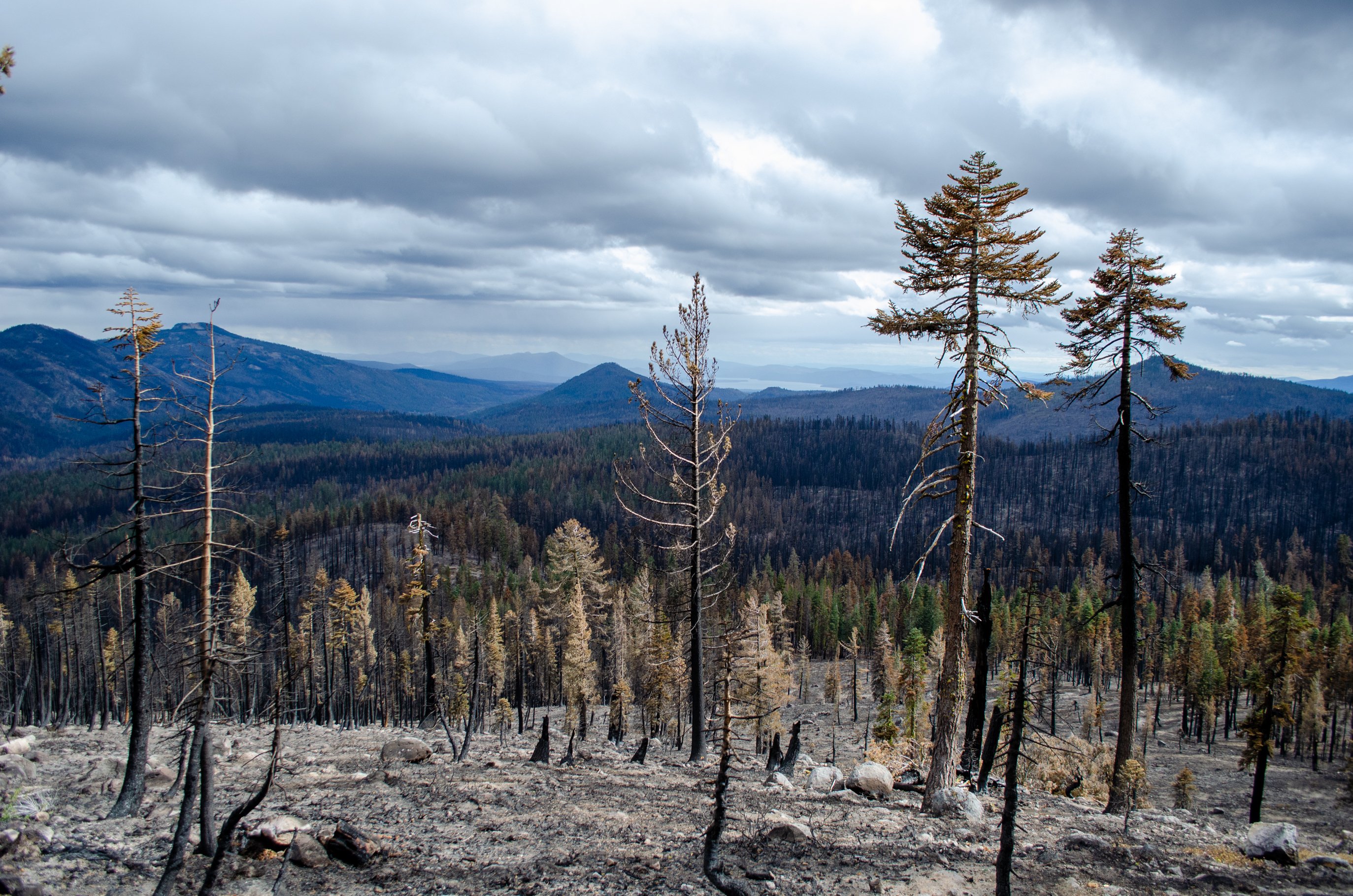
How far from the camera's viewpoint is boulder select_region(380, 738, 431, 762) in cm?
1995

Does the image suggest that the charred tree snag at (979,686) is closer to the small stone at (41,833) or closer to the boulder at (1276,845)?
the boulder at (1276,845)

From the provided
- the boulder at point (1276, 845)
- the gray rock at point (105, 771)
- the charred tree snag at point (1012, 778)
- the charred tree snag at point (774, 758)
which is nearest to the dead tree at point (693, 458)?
the charred tree snag at point (774, 758)

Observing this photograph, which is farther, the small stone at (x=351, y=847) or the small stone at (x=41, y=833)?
the small stone at (x=41, y=833)

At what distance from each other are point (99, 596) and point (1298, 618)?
79700 mm

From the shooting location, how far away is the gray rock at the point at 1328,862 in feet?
39.5

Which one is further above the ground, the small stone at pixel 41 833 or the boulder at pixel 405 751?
the small stone at pixel 41 833

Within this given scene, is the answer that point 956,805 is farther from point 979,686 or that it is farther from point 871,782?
point 979,686

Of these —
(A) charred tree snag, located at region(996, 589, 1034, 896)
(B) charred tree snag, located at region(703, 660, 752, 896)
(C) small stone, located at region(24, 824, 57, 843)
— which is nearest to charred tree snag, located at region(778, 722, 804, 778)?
(A) charred tree snag, located at region(996, 589, 1034, 896)

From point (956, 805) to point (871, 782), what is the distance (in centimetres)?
220

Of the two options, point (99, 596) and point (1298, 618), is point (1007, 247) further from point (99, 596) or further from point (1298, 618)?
point (99, 596)

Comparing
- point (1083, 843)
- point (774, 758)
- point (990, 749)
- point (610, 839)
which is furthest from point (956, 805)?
point (774, 758)

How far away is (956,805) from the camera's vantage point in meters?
14.7

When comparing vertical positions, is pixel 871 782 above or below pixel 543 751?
above

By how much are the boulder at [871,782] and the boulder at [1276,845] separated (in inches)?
275
